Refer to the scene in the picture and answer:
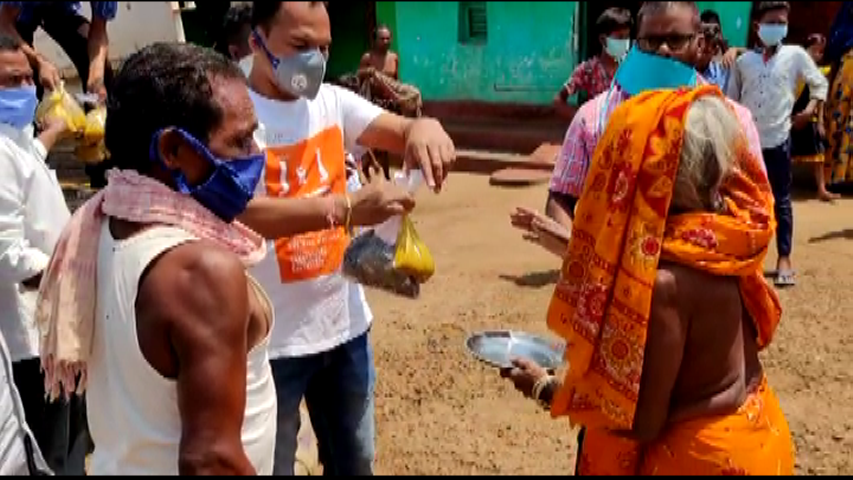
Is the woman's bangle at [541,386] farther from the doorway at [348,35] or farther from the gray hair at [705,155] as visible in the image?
the doorway at [348,35]

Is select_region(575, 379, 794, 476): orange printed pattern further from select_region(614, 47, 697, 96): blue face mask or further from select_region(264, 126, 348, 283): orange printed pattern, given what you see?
select_region(614, 47, 697, 96): blue face mask

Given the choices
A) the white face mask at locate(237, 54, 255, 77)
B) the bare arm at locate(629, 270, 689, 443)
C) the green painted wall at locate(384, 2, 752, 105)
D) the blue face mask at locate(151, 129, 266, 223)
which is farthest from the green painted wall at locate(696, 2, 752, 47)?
the blue face mask at locate(151, 129, 266, 223)

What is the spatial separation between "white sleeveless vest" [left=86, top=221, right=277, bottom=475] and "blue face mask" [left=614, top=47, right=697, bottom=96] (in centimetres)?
176

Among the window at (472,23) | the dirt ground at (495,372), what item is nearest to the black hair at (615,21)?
the dirt ground at (495,372)

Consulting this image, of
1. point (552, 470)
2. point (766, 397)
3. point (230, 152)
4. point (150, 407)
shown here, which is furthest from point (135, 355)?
point (552, 470)

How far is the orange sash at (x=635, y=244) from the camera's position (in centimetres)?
196

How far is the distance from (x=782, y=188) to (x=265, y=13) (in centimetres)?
430

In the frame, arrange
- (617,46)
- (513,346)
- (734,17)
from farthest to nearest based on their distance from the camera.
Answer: (734,17) < (617,46) < (513,346)

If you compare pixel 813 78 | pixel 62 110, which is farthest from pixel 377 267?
pixel 813 78

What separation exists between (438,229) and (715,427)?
627cm

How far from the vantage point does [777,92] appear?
6.41 metres

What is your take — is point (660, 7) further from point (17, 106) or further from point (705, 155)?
point (17, 106)

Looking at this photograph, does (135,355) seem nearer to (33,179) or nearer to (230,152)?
(230,152)

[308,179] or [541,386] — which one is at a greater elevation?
[308,179]
